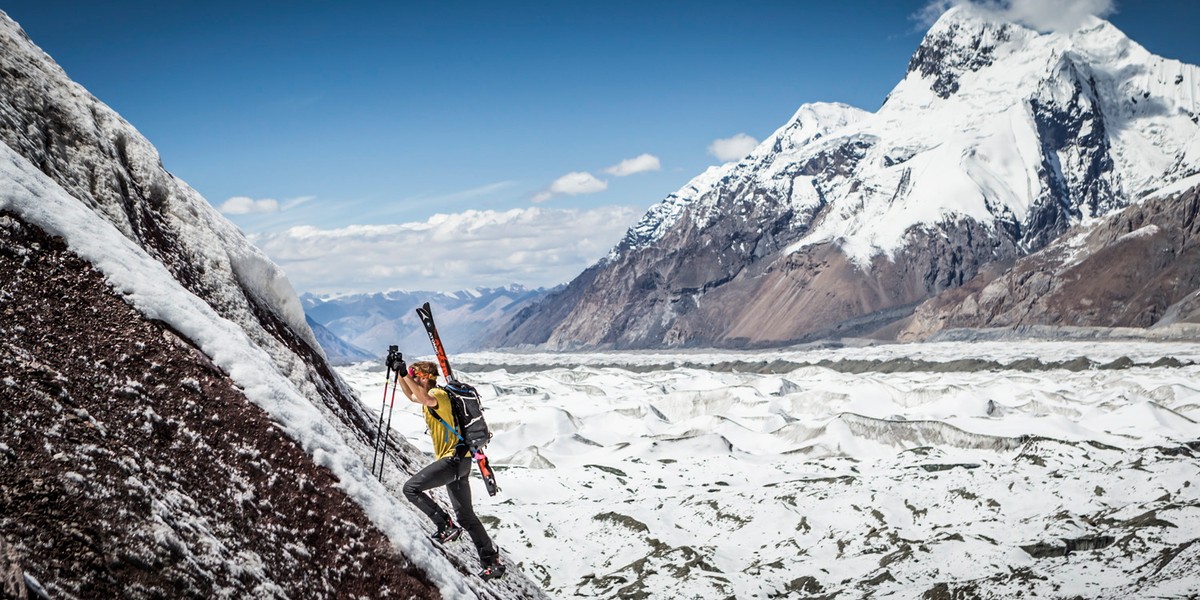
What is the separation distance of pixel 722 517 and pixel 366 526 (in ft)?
129

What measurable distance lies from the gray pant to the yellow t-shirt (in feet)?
0.39

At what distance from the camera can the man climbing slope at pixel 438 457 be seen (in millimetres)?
8969

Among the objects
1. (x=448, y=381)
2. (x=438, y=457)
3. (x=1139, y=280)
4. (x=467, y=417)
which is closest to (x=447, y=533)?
(x=438, y=457)

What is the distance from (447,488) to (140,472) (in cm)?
338

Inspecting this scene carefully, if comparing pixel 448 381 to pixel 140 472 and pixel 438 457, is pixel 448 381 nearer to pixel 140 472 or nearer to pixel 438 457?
pixel 438 457

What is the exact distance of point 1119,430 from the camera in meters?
65.9

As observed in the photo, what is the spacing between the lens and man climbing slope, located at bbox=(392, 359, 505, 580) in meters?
8.97

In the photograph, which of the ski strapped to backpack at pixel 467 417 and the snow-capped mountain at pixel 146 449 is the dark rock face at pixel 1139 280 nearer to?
the ski strapped to backpack at pixel 467 417

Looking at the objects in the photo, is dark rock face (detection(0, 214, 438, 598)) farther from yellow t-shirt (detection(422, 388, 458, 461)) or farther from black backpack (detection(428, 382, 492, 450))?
black backpack (detection(428, 382, 492, 450))

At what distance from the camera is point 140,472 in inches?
254

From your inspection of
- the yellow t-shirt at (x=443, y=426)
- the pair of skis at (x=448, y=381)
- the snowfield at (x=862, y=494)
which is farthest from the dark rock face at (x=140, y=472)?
the snowfield at (x=862, y=494)

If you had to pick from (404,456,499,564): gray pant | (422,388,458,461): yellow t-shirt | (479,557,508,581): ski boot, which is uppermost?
(422,388,458,461): yellow t-shirt

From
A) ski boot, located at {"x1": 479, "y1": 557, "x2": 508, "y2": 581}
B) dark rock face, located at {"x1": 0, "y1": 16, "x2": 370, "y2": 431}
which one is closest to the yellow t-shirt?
ski boot, located at {"x1": 479, "y1": 557, "x2": 508, "y2": 581}

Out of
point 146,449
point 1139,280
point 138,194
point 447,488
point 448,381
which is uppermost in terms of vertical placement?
point 1139,280
